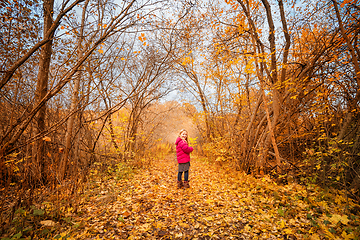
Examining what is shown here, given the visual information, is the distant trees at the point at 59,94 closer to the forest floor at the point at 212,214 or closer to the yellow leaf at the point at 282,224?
the forest floor at the point at 212,214

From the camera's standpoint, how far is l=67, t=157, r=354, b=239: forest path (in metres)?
2.68

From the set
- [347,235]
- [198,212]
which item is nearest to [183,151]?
[198,212]

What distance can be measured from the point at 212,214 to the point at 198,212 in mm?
299

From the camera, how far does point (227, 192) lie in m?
4.46

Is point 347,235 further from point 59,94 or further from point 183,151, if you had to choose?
point 59,94

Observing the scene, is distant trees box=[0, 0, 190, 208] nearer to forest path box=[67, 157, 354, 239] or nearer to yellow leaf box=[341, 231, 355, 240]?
forest path box=[67, 157, 354, 239]

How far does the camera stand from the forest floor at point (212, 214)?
2.62 m

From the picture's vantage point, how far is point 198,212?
344 cm

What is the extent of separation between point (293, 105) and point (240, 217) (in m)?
3.42

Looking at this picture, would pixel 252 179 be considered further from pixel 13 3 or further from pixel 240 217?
pixel 13 3

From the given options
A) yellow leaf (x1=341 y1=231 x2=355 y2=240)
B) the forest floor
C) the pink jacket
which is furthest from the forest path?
the pink jacket

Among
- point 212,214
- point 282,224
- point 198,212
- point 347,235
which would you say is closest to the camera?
point 347,235

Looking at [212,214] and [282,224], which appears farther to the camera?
[212,214]

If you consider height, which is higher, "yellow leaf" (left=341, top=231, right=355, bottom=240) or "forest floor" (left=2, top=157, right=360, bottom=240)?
"yellow leaf" (left=341, top=231, right=355, bottom=240)
